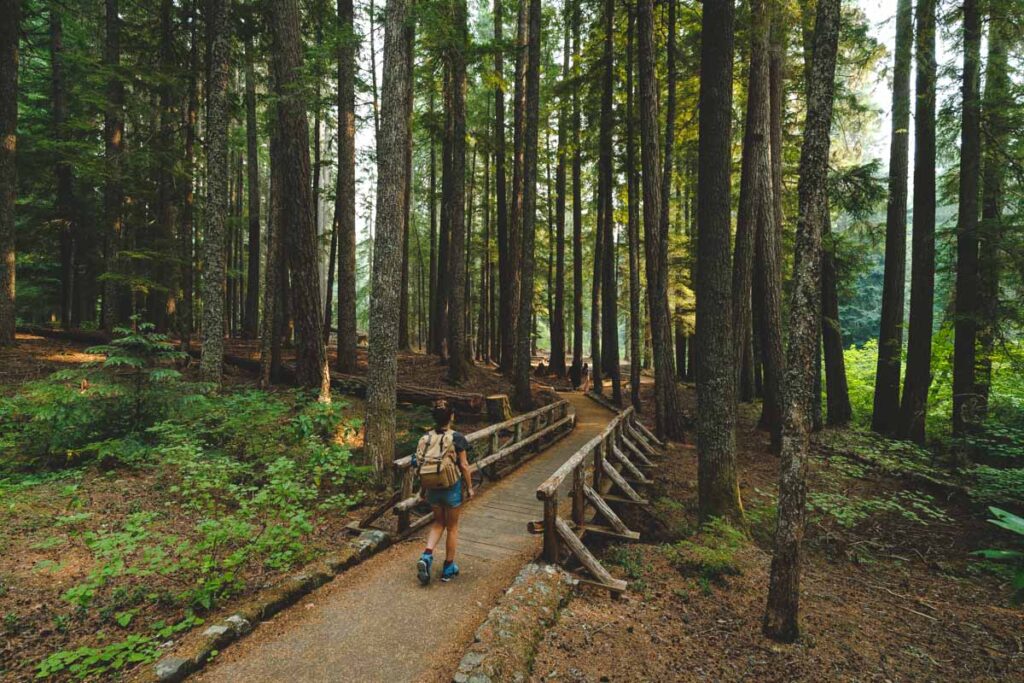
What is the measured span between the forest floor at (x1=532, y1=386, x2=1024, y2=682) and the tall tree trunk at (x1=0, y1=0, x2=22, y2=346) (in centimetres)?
1775

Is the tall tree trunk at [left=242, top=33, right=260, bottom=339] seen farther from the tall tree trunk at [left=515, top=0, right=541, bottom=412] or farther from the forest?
the tall tree trunk at [left=515, top=0, right=541, bottom=412]

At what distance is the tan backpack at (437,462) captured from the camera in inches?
219

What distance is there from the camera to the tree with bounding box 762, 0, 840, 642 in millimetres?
5051

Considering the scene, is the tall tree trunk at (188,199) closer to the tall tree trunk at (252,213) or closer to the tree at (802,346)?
the tall tree trunk at (252,213)

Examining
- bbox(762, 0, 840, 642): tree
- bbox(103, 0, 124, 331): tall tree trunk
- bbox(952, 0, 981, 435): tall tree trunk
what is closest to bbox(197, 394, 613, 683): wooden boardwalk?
bbox(762, 0, 840, 642): tree

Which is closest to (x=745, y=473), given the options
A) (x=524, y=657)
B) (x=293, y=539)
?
(x=524, y=657)

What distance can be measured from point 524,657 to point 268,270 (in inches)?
483

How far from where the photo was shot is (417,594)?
5.35 m

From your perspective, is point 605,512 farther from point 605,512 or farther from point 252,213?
point 252,213

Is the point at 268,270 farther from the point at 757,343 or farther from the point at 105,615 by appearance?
the point at 757,343

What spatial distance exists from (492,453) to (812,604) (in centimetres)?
563

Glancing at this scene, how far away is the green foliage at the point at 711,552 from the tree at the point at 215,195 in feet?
36.2

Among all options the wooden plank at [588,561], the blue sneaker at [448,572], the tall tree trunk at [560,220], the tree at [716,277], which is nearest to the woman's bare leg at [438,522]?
Answer: the blue sneaker at [448,572]

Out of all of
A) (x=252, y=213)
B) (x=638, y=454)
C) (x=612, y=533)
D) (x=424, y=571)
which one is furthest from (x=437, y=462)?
(x=252, y=213)
